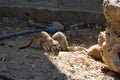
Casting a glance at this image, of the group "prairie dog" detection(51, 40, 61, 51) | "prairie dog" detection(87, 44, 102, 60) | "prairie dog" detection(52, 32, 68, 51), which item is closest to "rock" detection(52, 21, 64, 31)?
"prairie dog" detection(52, 32, 68, 51)

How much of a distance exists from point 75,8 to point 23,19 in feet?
3.31

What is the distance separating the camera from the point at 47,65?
5.22 m

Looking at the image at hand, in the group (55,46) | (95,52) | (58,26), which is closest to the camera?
(95,52)

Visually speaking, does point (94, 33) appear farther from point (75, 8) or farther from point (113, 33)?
A: point (113, 33)

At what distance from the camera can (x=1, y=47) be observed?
19.6 ft

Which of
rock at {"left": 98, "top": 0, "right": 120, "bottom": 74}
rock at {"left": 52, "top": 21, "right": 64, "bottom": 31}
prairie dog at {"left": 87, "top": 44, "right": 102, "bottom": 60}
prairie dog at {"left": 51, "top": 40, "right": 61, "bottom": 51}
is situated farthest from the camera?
rock at {"left": 52, "top": 21, "right": 64, "bottom": 31}

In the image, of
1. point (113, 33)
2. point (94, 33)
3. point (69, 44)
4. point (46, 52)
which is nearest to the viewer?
point (113, 33)

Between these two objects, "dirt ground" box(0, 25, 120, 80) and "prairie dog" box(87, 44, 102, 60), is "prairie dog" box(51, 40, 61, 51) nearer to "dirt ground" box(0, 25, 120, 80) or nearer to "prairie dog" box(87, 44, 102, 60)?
"dirt ground" box(0, 25, 120, 80)

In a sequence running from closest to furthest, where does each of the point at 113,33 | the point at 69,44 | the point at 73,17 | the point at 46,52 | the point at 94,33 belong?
the point at 113,33 → the point at 46,52 → the point at 69,44 → the point at 94,33 → the point at 73,17

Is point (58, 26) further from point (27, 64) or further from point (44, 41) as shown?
point (27, 64)

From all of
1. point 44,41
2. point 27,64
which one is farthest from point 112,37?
point 44,41

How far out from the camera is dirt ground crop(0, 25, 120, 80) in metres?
4.91

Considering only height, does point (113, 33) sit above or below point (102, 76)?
above

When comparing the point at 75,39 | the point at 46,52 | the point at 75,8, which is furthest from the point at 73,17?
the point at 46,52
